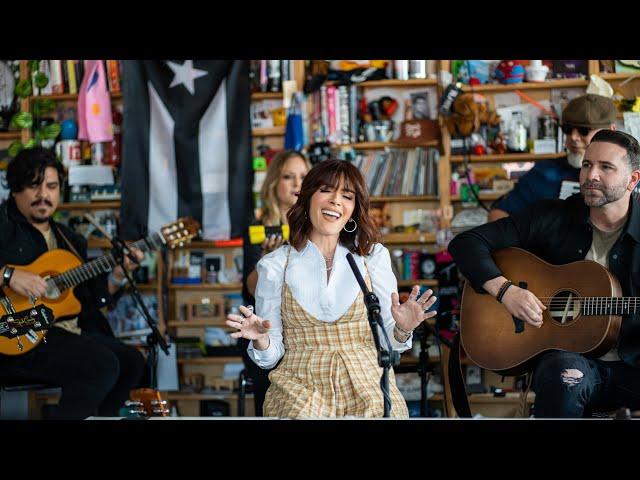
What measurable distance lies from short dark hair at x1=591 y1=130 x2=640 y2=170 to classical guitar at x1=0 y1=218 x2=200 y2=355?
234 cm

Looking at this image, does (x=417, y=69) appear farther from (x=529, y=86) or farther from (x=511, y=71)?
(x=529, y=86)

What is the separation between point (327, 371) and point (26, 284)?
194cm

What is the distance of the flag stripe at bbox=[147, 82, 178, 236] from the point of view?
18.9 feet

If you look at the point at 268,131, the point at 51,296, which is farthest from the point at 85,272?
the point at 268,131

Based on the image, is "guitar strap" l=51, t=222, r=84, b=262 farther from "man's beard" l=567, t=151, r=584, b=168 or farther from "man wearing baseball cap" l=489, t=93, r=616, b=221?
"man's beard" l=567, t=151, r=584, b=168

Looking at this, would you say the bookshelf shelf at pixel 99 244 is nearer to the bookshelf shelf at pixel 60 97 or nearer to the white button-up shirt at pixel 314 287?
the bookshelf shelf at pixel 60 97

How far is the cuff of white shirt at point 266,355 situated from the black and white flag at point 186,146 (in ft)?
9.10

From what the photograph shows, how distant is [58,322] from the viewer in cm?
436

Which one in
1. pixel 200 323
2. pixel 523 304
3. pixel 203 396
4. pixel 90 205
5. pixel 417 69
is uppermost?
pixel 417 69

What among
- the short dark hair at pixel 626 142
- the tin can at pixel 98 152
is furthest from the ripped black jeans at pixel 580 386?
the tin can at pixel 98 152

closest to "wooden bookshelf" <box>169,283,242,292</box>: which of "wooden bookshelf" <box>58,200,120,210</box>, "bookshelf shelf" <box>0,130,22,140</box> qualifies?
"wooden bookshelf" <box>58,200,120,210</box>
